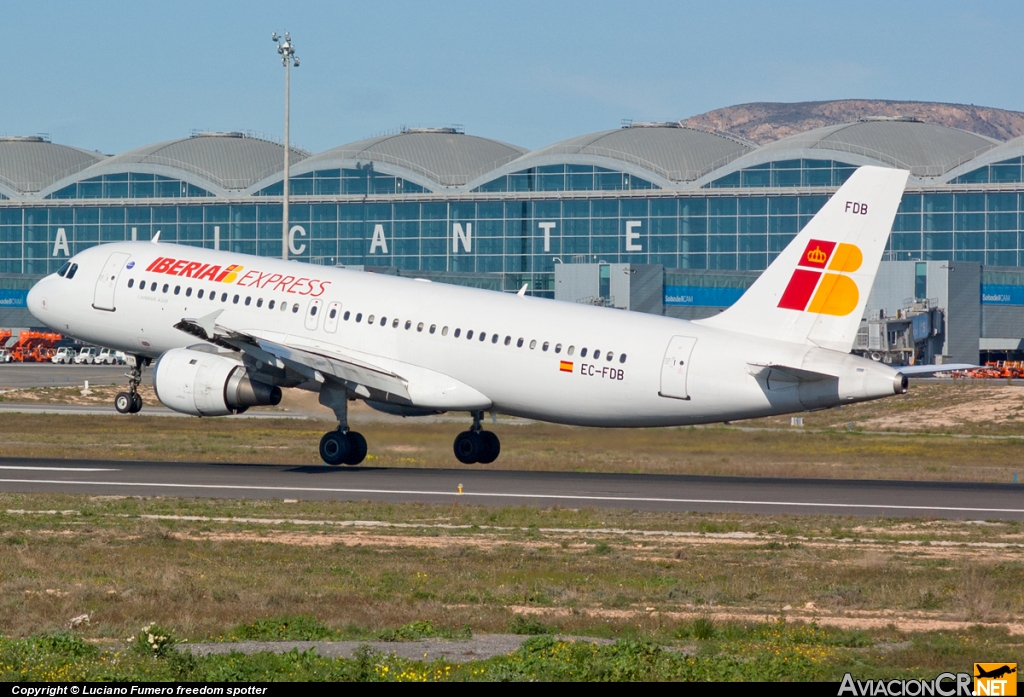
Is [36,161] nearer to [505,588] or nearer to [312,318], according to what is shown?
[312,318]

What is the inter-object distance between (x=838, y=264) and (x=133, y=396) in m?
23.5

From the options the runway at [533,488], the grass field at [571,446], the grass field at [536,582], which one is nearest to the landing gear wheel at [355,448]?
the runway at [533,488]

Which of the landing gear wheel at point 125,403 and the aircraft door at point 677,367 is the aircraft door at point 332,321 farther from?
the aircraft door at point 677,367

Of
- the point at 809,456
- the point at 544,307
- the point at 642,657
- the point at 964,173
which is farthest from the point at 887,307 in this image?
the point at 642,657

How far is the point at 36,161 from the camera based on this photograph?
16675cm

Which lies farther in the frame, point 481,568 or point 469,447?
point 469,447

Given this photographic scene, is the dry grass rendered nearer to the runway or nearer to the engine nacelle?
the runway

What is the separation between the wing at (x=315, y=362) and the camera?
3878cm

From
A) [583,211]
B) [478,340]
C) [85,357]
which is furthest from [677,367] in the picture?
[583,211]

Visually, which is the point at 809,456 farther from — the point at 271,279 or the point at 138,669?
the point at 138,669

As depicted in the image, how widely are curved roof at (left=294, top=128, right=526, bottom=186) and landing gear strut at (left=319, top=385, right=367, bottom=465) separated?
110 metres

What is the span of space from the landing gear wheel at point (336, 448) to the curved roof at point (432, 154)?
109779 millimetres

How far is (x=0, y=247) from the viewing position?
15875cm

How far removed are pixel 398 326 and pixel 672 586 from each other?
2059 cm
